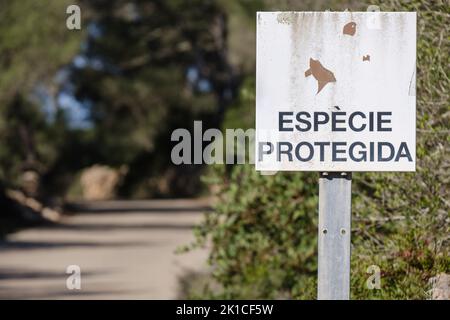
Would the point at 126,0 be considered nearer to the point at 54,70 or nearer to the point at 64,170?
the point at 64,170

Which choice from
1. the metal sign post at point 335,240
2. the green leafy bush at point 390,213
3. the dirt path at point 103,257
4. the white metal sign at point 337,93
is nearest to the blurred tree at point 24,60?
the dirt path at point 103,257

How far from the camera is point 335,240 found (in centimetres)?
577

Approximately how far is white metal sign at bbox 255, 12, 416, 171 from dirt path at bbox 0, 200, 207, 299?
7.08 metres

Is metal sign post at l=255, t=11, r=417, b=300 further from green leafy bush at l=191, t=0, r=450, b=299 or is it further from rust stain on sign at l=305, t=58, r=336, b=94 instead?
green leafy bush at l=191, t=0, r=450, b=299

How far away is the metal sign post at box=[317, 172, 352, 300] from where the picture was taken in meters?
5.76

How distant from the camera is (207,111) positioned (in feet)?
134

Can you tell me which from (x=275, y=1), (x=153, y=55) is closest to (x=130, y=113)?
(x=153, y=55)

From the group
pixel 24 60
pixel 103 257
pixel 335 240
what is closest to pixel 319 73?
pixel 335 240

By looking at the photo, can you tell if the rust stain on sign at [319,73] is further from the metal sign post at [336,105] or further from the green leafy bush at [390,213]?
the green leafy bush at [390,213]

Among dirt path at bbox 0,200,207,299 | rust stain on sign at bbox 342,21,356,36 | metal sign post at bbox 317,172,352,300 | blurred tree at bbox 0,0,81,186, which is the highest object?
blurred tree at bbox 0,0,81,186

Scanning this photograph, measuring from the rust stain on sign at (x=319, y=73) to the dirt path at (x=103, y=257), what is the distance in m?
7.17

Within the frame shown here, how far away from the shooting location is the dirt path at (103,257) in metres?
13.8

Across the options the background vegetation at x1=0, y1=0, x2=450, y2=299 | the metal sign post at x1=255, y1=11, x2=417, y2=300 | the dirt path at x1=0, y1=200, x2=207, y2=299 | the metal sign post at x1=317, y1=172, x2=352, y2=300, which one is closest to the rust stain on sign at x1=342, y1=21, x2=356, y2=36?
the metal sign post at x1=255, y1=11, x2=417, y2=300

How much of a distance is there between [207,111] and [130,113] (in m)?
2.83
